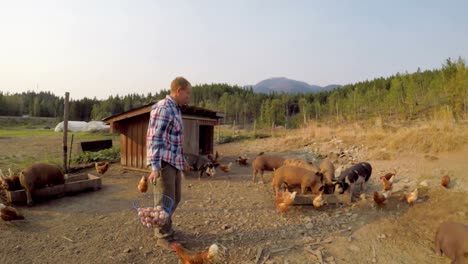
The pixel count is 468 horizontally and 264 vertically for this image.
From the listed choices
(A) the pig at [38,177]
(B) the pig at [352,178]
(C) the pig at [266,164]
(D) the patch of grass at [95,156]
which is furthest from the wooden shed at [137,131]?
(B) the pig at [352,178]

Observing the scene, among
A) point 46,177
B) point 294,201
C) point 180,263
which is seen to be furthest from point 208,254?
point 46,177

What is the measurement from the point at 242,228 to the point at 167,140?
240 centimetres

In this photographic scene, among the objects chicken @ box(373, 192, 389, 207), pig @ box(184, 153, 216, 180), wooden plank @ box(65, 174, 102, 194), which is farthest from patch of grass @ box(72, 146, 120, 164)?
chicken @ box(373, 192, 389, 207)

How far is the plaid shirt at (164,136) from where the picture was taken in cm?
411

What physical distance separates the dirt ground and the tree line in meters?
16.5

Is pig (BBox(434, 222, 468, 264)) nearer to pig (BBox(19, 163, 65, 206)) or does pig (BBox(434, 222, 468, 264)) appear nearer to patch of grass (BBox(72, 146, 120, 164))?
pig (BBox(19, 163, 65, 206))

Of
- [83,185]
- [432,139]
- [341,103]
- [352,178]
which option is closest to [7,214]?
[83,185]

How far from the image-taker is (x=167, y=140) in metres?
4.27

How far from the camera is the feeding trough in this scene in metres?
6.82

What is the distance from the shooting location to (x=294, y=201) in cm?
660

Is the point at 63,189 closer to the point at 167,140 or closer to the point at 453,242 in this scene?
the point at 167,140

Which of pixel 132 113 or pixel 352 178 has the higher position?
pixel 132 113

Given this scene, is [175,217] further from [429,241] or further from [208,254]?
[429,241]

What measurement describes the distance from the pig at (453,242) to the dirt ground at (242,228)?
19 centimetres
